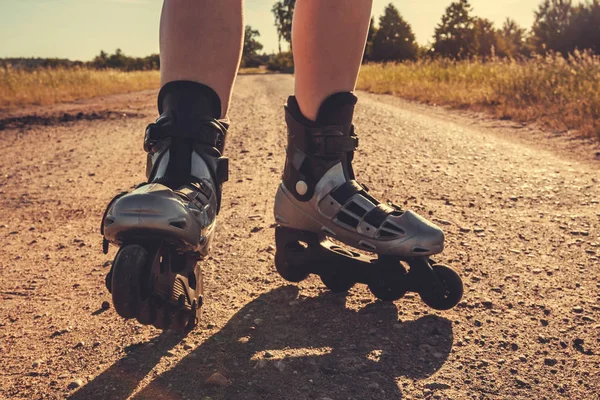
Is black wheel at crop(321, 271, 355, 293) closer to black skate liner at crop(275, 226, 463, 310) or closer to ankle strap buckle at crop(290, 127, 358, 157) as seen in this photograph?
black skate liner at crop(275, 226, 463, 310)

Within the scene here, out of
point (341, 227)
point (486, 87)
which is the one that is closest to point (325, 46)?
point (341, 227)

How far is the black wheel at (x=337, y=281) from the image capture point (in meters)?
1.34

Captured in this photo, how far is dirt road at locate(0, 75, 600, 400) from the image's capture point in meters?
0.97

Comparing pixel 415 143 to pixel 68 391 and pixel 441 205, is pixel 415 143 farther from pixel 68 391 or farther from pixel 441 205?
pixel 68 391

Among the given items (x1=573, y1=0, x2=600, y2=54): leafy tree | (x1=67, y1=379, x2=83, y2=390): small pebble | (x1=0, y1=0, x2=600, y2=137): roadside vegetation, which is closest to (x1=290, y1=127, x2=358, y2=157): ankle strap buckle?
(x1=67, y1=379, x2=83, y2=390): small pebble

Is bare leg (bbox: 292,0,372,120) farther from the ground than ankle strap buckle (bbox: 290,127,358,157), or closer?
farther from the ground

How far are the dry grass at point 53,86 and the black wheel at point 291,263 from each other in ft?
23.0

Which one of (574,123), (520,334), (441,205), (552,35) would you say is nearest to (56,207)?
(441,205)

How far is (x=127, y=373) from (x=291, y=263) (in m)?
0.53

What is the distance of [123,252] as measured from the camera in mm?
866

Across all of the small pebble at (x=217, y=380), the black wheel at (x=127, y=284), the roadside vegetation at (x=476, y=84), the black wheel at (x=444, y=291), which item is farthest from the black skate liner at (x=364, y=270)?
the roadside vegetation at (x=476, y=84)

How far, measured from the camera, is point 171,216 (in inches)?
36.1

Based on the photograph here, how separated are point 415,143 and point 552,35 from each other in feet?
89.3

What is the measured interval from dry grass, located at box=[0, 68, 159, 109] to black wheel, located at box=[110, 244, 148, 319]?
7.32m
